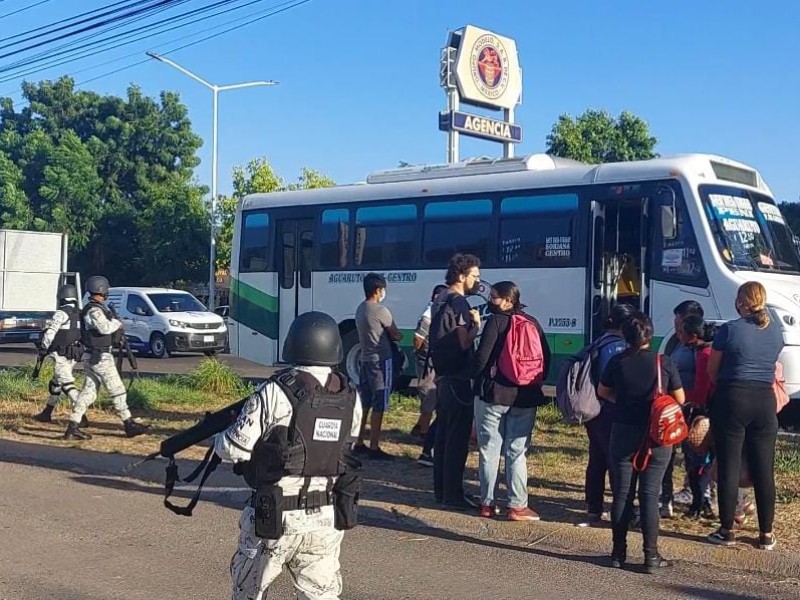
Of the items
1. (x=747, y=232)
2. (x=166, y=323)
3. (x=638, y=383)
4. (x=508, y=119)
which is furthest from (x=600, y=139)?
(x=638, y=383)

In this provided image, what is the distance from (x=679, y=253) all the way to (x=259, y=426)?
9162 mm

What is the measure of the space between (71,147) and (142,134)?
3.24m

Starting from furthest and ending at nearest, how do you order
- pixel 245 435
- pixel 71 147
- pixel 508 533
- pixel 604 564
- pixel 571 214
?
pixel 71 147, pixel 571 214, pixel 508 533, pixel 604 564, pixel 245 435

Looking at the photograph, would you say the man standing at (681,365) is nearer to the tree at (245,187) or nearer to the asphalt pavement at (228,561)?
the asphalt pavement at (228,561)

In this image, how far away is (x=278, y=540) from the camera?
400 centimetres

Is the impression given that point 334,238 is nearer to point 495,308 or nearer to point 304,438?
point 495,308

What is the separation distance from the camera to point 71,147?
45000 millimetres

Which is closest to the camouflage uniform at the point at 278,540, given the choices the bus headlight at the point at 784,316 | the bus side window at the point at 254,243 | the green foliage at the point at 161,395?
the bus headlight at the point at 784,316

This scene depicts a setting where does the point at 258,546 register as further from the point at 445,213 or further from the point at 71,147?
the point at 71,147

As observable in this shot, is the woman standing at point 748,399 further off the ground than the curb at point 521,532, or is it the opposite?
the woman standing at point 748,399

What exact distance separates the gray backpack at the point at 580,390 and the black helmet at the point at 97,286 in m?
5.59

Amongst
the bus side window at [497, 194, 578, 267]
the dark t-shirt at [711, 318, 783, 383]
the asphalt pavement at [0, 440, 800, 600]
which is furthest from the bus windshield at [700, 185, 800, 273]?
the asphalt pavement at [0, 440, 800, 600]

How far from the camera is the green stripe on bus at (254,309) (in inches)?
666

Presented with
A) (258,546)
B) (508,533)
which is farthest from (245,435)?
(508,533)
